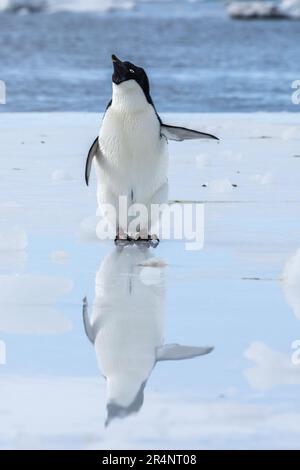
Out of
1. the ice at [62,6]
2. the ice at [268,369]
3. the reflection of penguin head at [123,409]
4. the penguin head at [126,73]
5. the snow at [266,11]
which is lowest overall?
the ice at [62,6]

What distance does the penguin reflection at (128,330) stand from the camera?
347cm

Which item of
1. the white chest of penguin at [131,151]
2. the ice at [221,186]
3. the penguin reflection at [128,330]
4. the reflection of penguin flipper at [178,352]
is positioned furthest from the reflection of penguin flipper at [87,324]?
the ice at [221,186]

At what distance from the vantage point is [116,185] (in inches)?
225

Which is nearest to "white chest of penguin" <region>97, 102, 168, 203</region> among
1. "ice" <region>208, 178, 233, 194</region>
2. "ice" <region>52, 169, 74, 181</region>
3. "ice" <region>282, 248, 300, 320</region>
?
"ice" <region>282, 248, 300, 320</region>

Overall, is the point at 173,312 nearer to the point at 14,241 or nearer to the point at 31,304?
the point at 31,304

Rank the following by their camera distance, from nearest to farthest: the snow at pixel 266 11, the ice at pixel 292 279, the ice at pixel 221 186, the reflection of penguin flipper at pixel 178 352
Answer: the reflection of penguin flipper at pixel 178 352 < the ice at pixel 292 279 < the ice at pixel 221 186 < the snow at pixel 266 11

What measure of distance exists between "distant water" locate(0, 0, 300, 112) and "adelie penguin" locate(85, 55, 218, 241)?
981 cm

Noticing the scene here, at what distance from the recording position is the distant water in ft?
54.9

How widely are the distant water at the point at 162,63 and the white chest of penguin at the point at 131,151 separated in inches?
387

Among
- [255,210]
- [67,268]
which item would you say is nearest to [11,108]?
[255,210]

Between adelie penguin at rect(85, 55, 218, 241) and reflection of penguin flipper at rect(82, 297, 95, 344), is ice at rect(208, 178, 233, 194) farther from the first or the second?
reflection of penguin flipper at rect(82, 297, 95, 344)

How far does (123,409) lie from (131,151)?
251 cm

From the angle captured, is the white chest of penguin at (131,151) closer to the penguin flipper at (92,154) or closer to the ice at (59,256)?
Answer: the penguin flipper at (92,154)
